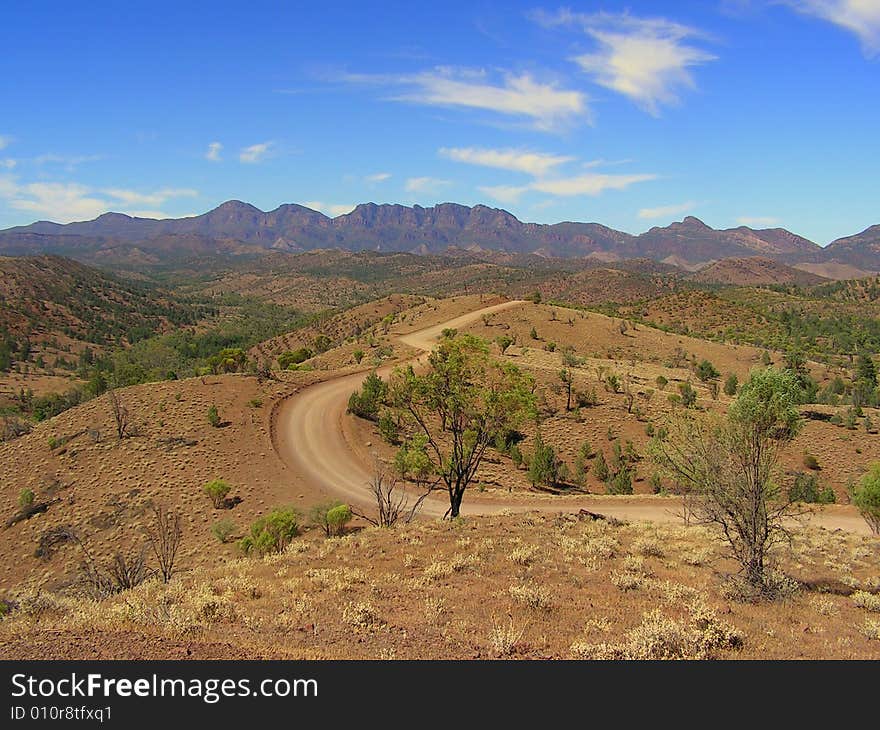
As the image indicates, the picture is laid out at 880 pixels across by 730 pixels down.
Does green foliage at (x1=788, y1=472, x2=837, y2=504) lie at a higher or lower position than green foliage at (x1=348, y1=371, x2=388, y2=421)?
lower

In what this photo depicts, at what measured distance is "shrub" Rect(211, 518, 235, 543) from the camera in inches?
866

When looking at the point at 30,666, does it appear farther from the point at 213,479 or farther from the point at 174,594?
the point at 213,479

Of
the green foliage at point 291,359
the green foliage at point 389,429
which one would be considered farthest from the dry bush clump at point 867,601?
the green foliage at point 291,359

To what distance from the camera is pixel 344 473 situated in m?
28.8

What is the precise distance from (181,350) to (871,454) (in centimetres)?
10259

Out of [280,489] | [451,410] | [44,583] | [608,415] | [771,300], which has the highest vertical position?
[771,300]

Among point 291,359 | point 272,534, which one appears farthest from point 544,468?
point 291,359

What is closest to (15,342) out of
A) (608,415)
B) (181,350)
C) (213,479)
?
(181,350)

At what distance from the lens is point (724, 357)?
6066 centimetres

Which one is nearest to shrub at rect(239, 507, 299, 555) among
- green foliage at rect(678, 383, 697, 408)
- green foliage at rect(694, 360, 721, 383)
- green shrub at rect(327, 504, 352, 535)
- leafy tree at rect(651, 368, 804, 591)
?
green shrub at rect(327, 504, 352, 535)

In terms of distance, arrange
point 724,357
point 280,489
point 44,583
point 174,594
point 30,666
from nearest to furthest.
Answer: point 30,666 < point 174,594 < point 44,583 < point 280,489 < point 724,357

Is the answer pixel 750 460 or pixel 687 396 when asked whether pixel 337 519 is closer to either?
pixel 750 460

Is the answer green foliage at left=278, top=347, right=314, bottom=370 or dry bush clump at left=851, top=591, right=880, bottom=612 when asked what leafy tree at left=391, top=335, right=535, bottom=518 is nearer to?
dry bush clump at left=851, top=591, right=880, bottom=612

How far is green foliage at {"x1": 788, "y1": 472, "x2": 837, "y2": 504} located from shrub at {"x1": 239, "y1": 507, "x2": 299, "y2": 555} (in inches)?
949
